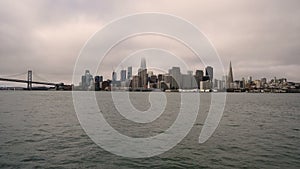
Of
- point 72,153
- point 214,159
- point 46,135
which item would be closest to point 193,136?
point 214,159

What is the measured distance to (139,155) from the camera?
49.8 feet

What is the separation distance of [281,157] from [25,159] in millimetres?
14397

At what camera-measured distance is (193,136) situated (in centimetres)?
2125

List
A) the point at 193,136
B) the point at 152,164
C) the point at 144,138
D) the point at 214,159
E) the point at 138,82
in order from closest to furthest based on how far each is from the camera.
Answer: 1. the point at 152,164
2. the point at 214,159
3. the point at 144,138
4. the point at 193,136
5. the point at 138,82

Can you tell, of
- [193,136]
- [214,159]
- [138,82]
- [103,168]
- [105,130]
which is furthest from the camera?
[138,82]

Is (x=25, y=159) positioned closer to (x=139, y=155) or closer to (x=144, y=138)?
(x=139, y=155)

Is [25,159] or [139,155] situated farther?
[139,155]

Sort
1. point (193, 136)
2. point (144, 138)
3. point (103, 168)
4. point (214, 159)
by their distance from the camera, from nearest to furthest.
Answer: point (103, 168), point (214, 159), point (144, 138), point (193, 136)

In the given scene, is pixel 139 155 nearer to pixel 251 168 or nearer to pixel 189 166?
pixel 189 166

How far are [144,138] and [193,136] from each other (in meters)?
4.20

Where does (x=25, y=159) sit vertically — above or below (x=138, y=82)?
below

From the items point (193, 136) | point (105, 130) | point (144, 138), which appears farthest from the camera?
point (105, 130)

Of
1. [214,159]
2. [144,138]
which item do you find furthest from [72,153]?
[214,159]

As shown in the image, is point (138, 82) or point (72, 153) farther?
point (138, 82)
